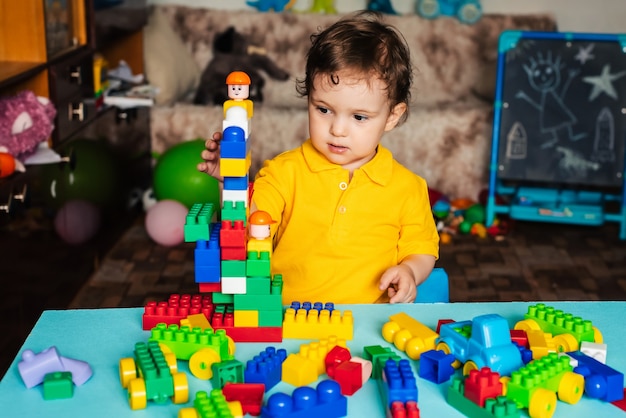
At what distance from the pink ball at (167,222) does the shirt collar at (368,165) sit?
5.43 feet

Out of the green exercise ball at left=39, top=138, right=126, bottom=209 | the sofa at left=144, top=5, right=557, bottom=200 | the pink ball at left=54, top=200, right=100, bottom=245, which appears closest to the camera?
the green exercise ball at left=39, top=138, right=126, bottom=209

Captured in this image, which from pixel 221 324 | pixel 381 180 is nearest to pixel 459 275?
pixel 381 180

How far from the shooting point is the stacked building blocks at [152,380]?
97 cm

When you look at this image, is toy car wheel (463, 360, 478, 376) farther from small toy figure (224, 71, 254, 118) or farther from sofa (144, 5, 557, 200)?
sofa (144, 5, 557, 200)

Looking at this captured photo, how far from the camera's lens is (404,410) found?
93cm

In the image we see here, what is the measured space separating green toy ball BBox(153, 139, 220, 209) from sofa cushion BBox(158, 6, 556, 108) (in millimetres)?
844

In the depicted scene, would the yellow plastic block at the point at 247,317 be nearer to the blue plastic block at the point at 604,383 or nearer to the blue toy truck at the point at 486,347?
the blue toy truck at the point at 486,347

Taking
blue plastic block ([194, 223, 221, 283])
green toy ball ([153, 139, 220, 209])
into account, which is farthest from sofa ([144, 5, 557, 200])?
blue plastic block ([194, 223, 221, 283])

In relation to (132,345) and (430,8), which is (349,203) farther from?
(430,8)

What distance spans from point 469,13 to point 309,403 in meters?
3.32

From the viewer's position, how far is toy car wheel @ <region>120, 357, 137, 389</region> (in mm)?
1011

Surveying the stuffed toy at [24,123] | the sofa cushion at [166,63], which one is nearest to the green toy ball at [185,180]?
the sofa cushion at [166,63]

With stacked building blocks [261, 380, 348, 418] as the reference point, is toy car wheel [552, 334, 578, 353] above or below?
below

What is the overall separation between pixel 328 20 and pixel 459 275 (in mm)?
1603
